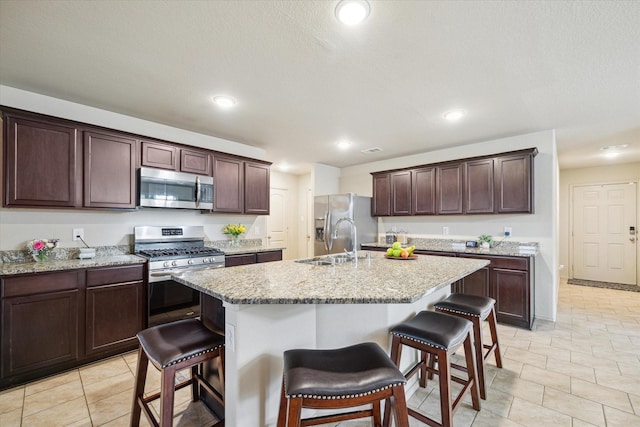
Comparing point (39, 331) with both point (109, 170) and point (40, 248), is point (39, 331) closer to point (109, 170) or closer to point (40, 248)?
point (40, 248)

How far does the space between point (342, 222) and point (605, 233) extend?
Answer: 523 centimetres

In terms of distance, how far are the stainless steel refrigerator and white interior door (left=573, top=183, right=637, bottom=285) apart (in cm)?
431

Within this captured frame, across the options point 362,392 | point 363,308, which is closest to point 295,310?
point 363,308

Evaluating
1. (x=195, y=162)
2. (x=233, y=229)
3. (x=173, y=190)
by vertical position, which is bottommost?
(x=233, y=229)

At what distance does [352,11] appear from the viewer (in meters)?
1.61

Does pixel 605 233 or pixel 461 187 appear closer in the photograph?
pixel 461 187

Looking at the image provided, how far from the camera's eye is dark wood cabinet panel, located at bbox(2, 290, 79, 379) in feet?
7.07

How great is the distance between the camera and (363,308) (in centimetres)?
178

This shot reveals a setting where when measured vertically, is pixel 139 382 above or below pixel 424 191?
below

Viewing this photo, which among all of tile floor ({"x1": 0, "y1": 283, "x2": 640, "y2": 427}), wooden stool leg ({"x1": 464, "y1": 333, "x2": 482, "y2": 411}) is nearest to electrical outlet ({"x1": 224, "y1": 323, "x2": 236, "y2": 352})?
tile floor ({"x1": 0, "y1": 283, "x2": 640, "y2": 427})

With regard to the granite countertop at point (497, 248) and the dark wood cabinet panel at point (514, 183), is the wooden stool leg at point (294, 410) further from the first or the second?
the dark wood cabinet panel at point (514, 183)

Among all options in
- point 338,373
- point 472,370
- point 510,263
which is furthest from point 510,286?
point 338,373

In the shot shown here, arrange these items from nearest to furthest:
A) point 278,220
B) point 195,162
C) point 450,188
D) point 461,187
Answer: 1. point 195,162
2. point 461,187
3. point 450,188
4. point 278,220

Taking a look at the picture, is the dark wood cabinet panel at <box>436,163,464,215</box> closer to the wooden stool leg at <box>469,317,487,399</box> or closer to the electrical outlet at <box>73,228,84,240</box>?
the wooden stool leg at <box>469,317,487,399</box>
